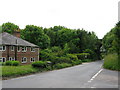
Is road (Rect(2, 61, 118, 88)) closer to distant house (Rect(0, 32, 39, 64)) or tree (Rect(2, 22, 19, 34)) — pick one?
distant house (Rect(0, 32, 39, 64))

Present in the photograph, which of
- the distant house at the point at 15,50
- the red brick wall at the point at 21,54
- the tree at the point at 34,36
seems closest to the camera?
the distant house at the point at 15,50

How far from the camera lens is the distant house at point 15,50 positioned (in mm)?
34188

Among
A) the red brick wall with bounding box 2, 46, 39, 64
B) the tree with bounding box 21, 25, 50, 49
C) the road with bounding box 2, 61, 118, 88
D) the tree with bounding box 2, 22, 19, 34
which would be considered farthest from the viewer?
the tree with bounding box 2, 22, 19, 34

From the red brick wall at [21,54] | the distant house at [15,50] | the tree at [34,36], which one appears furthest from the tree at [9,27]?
the distant house at [15,50]

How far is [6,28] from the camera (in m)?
62.5

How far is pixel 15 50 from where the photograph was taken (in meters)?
36.7

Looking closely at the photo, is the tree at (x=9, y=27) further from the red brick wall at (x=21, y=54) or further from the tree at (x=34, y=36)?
the red brick wall at (x=21, y=54)

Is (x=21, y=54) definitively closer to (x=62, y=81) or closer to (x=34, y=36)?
(x=34, y=36)

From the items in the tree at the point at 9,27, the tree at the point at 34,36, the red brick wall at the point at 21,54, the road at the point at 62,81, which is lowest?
the road at the point at 62,81

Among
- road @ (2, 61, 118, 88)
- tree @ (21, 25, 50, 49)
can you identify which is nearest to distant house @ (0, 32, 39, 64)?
tree @ (21, 25, 50, 49)

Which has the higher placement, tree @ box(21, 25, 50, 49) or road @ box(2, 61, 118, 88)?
tree @ box(21, 25, 50, 49)

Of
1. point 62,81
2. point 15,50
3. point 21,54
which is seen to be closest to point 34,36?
point 21,54

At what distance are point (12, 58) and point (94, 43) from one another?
47.2 m

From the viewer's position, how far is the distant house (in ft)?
112
